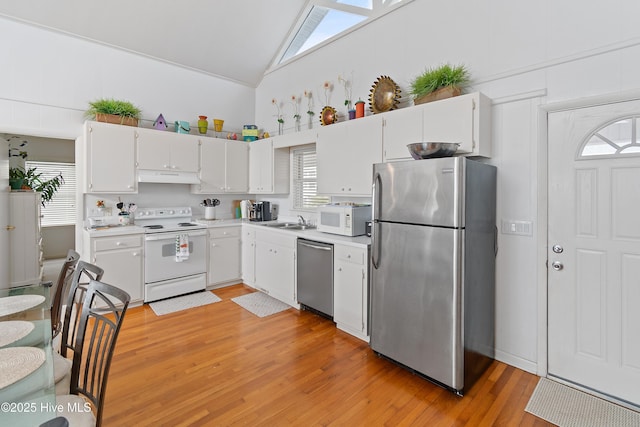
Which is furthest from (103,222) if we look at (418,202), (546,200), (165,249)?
(546,200)

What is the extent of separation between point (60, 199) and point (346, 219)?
5.84 metres

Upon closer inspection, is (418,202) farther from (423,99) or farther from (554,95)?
(554,95)

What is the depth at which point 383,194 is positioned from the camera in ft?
8.78

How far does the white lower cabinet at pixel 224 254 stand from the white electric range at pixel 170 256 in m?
0.11

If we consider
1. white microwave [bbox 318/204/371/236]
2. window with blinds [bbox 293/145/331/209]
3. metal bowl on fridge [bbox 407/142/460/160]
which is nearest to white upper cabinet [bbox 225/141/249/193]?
window with blinds [bbox 293/145/331/209]

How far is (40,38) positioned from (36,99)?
0.70 m

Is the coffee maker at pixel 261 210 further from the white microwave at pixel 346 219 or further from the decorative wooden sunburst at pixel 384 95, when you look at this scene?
the decorative wooden sunburst at pixel 384 95

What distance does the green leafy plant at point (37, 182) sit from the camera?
4.64 metres

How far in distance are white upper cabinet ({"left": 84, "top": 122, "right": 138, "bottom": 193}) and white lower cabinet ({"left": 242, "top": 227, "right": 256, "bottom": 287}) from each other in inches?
60.2

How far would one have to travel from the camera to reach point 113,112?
13.0 ft

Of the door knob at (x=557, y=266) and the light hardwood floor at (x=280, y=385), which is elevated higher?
the door knob at (x=557, y=266)

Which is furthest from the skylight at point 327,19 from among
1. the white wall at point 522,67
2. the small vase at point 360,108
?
the small vase at point 360,108

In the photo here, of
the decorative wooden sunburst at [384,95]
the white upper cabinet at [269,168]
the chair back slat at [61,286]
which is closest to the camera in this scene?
the chair back slat at [61,286]

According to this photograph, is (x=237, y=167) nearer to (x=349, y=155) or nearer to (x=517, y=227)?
(x=349, y=155)
